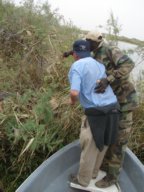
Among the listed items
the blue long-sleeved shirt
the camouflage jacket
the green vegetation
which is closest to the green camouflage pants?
the camouflage jacket

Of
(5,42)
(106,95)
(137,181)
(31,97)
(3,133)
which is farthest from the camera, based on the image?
(5,42)

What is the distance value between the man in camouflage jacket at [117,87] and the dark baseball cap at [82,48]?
151mm

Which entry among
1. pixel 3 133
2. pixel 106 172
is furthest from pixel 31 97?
pixel 106 172

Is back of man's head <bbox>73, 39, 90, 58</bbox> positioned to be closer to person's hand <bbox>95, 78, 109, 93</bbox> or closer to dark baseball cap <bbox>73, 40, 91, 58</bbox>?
dark baseball cap <bbox>73, 40, 91, 58</bbox>

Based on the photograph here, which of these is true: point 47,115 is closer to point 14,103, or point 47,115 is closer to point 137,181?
point 14,103

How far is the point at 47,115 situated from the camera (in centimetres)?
379

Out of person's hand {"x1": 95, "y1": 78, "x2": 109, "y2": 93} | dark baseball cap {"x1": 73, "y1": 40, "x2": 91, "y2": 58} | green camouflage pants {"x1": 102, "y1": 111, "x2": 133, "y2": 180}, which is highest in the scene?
dark baseball cap {"x1": 73, "y1": 40, "x2": 91, "y2": 58}

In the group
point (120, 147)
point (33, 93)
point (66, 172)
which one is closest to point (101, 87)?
point (120, 147)

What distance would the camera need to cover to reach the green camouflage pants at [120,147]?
132 inches

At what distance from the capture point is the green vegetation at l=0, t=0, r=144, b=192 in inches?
147

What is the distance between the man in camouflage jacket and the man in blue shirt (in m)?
0.09

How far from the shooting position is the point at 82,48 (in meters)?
2.99

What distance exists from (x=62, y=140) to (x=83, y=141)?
0.71m

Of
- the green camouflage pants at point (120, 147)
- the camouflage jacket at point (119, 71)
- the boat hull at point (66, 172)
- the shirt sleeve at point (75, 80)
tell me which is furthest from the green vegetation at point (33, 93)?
the shirt sleeve at point (75, 80)
